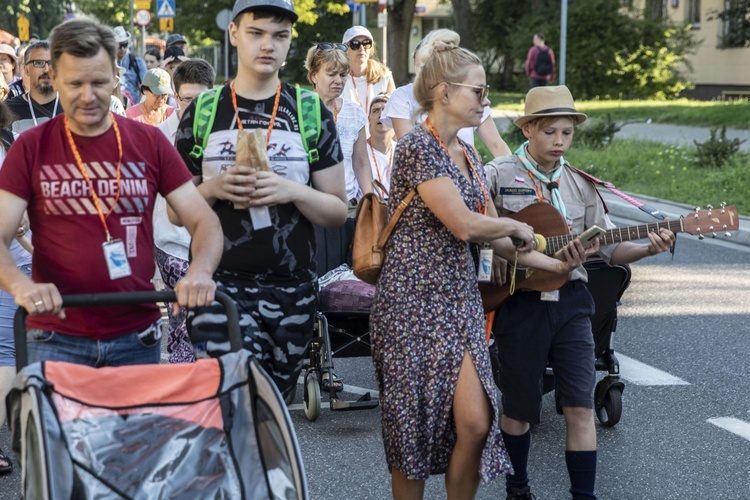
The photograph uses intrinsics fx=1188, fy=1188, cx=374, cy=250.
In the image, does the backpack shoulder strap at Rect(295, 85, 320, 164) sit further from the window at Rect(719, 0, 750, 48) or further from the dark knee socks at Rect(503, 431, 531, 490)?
the window at Rect(719, 0, 750, 48)

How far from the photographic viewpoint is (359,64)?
910 cm

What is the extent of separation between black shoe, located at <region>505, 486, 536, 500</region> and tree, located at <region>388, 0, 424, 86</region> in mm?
33791

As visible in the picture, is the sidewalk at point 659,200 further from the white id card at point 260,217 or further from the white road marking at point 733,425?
the white id card at point 260,217

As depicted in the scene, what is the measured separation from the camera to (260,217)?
400 centimetres

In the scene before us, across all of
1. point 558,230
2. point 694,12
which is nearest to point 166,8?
point 694,12

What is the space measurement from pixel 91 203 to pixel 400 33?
123ft

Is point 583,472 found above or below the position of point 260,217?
below

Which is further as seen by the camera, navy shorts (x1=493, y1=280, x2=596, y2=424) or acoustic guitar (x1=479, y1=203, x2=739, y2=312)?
navy shorts (x1=493, y1=280, x2=596, y2=424)

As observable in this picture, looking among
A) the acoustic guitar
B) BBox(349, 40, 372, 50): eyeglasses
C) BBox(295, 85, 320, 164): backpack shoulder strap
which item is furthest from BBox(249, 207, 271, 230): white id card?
BBox(349, 40, 372, 50): eyeglasses

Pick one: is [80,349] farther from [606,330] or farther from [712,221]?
[606,330]

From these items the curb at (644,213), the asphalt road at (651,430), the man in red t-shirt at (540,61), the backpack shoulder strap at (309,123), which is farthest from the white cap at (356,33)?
the man in red t-shirt at (540,61)

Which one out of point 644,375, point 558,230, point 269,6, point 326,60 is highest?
point 269,6

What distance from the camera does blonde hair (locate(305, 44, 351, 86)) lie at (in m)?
7.77

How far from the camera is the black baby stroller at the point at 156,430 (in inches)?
120
